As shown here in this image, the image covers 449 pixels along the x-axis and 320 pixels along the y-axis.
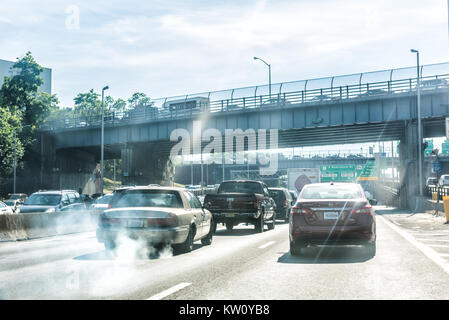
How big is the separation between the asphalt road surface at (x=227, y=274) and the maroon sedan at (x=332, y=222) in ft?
1.36

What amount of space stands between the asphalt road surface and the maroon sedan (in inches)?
16.3

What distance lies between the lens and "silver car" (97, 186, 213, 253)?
1228 cm

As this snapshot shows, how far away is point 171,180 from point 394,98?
108ft

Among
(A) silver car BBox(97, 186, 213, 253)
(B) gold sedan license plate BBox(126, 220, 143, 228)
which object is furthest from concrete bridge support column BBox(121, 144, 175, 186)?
(B) gold sedan license plate BBox(126, 220, 143, 228)

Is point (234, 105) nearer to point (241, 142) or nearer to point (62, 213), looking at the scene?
point (241, 142)

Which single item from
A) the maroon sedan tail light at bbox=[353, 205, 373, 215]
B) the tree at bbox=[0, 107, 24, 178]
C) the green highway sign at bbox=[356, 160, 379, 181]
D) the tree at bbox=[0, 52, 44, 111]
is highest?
the tree at bbox=[0, 52, 44, 111]

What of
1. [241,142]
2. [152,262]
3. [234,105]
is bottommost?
[152,262]

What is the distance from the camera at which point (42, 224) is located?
20.4 metres

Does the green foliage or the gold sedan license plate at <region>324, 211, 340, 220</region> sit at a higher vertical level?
the green foliage

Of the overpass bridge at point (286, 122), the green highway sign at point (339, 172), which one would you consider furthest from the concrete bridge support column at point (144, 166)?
the green highway sign at point (339, 172)

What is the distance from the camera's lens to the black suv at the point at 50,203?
23234mm

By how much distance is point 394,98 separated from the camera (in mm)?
44344

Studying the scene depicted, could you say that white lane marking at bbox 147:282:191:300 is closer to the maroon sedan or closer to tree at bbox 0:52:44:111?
the maroon sedan
